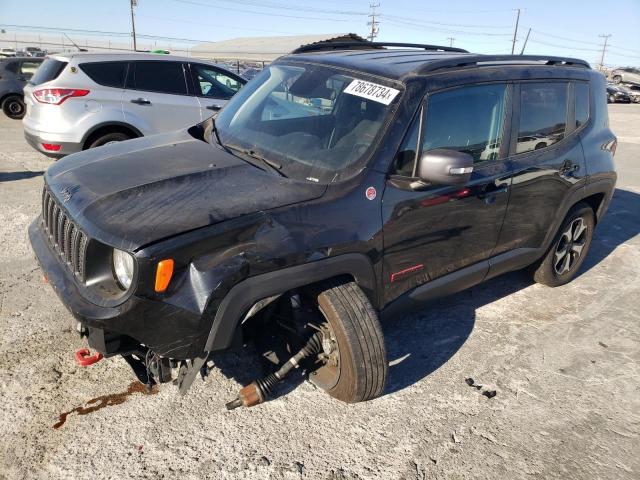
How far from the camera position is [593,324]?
4.00 m

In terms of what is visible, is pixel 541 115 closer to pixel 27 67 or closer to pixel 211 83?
pixel 211 83

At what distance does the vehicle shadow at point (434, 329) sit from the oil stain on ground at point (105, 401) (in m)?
1.46

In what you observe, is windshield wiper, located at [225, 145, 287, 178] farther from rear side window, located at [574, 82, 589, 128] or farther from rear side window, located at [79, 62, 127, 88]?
rear side window, located at [79, 62, 127, 88]

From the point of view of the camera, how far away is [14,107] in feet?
44.7

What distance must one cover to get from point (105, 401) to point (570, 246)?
399 centimetres

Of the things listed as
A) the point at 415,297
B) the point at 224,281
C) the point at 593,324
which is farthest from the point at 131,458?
the point at 593,324

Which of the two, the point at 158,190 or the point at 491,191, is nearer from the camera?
the point at 158,190

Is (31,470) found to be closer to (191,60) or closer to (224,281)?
(224,281)

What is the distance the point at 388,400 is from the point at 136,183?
188 cm

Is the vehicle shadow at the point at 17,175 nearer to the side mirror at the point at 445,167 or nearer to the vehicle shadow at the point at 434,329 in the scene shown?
the vehicle shadow at the point at 434,329

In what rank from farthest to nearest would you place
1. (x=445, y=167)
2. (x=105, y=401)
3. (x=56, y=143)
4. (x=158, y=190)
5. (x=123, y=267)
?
(x=56, y=143) → (x=105, y=401) → (x=445, y=167) → (x=158, y=190) → (x=123, y=267)

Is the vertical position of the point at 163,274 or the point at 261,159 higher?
the point at 261,159

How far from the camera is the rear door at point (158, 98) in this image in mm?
6875

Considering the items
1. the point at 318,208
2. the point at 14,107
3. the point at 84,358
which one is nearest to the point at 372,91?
the point at 318,208
